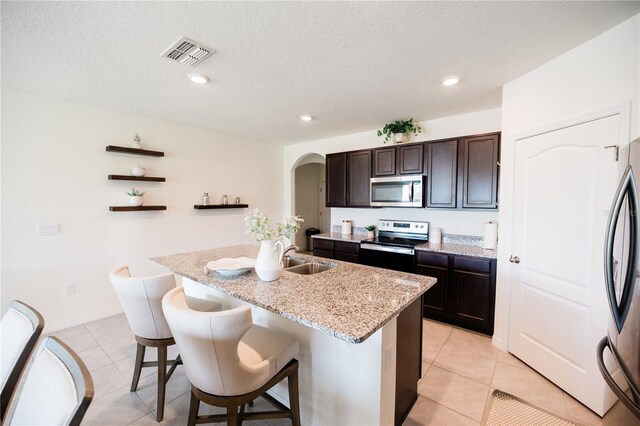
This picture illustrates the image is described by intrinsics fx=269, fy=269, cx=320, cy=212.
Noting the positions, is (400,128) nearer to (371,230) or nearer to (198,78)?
(371,230)

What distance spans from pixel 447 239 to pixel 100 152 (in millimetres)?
4554

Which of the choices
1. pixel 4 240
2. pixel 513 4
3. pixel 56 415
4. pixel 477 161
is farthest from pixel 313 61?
pixel 4 240

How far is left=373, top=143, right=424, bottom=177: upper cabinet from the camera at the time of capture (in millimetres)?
3543

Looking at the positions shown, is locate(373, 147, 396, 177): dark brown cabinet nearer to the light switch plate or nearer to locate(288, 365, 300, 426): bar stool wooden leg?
locate(288, 365, 300, 426): bar stool wooden leg

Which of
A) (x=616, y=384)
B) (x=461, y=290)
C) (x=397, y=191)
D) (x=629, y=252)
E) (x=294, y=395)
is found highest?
(x=397, y=191)

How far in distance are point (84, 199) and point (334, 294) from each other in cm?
333

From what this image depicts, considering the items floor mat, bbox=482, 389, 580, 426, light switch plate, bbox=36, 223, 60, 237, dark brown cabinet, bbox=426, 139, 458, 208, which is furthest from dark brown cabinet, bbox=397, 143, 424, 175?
light switch plate, bbox=36, 223, 60, 237

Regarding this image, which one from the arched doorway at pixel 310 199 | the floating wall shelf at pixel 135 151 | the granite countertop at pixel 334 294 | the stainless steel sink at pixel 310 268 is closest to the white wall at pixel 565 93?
the granite countertop at pixel 334 294

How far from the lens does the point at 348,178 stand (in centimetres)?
430

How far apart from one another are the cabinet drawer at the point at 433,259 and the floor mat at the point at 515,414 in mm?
1346

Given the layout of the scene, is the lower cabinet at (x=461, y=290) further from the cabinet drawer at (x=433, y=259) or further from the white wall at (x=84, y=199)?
the white wall at (x=84, y=199)

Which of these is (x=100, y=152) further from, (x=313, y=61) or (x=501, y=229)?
(x=501, y=229)

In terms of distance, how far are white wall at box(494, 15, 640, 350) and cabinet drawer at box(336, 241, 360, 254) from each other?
5.79ft

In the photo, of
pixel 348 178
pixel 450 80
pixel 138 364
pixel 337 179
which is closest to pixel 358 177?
pixel 348 178
